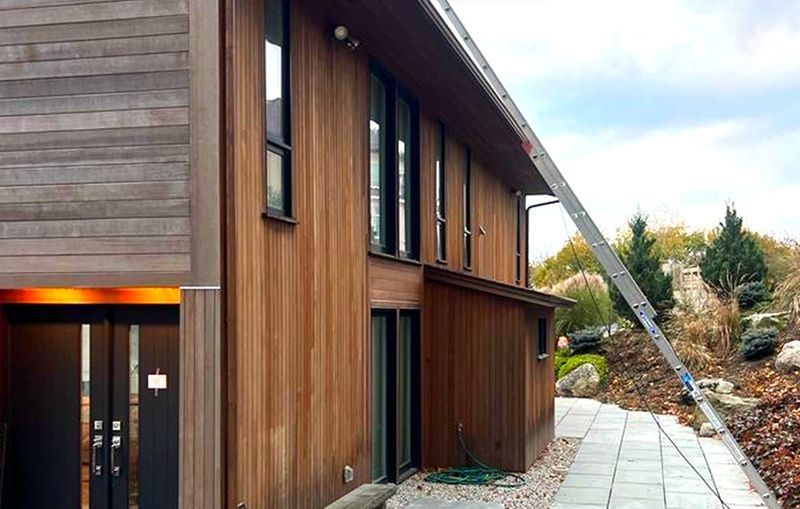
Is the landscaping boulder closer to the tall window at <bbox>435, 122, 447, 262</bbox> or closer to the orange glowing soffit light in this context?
the tall window at <bbox>435, 122, 447, 262</bbox>

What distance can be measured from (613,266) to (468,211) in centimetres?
685

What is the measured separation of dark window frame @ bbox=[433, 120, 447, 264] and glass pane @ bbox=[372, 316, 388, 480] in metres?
2.32

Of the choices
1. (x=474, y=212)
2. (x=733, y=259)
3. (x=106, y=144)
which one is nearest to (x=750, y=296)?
(x=733, y=259)

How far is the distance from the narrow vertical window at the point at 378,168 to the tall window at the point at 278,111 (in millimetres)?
2122

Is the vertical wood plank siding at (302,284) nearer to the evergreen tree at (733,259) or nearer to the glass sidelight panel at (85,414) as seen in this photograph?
the glass sidelight panel at (85,414)

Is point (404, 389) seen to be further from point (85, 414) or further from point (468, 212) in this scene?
point (85, 414)

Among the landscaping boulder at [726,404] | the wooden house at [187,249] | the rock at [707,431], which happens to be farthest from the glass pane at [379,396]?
the landscaping boulder at [726,404]

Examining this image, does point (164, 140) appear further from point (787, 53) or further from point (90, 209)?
point (787, 53)

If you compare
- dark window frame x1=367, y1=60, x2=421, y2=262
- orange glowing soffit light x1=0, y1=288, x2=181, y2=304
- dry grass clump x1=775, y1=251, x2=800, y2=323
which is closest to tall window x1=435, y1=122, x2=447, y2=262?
dark window frame x1=367, y1=60, x2=421, y2=262

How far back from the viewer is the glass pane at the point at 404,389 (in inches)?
352

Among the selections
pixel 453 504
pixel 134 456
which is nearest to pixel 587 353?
pixel 453 504

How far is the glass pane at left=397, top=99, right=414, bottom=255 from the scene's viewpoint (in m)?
9.10

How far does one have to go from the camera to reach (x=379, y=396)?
8320mm

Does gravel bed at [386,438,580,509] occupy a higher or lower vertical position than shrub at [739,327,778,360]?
lower
